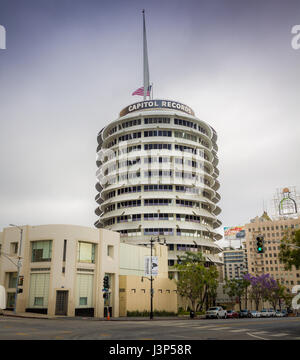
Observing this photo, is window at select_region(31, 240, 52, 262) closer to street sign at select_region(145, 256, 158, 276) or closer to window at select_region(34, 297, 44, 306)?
window at select_region(34, 297, 44, 306)

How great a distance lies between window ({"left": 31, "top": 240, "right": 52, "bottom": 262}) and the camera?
4881 cm

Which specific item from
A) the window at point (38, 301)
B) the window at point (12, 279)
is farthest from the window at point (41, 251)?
the window at point (38, 301)

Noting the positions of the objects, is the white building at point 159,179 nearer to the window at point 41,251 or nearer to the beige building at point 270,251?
the window at point 41,251

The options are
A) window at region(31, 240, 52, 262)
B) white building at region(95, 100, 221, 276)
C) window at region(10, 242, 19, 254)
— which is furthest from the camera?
white building at region(95, 100, 221, 276)

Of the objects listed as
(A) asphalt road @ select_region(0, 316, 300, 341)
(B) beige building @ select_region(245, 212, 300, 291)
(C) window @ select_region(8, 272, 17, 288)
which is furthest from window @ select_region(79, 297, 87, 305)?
(B) beige building @ select_region(245, 212, 300, 291)

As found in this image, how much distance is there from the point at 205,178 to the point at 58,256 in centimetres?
5379

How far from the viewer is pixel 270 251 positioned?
568 feet

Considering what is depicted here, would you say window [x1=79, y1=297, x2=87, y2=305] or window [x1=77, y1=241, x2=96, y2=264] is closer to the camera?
window [x1=79, y1=297, x2=87, y2=305]

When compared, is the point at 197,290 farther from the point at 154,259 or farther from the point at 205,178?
the point at 205,178

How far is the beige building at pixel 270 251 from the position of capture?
548ft

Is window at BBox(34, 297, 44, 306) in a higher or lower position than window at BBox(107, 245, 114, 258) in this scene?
lower

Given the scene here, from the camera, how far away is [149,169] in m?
86.8
